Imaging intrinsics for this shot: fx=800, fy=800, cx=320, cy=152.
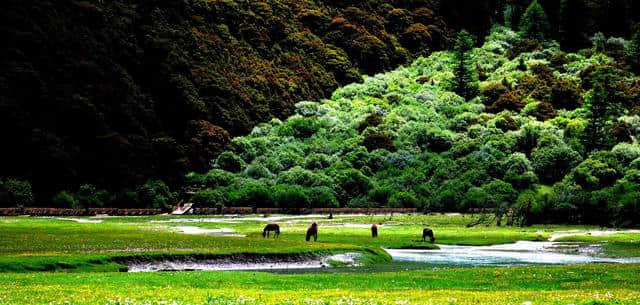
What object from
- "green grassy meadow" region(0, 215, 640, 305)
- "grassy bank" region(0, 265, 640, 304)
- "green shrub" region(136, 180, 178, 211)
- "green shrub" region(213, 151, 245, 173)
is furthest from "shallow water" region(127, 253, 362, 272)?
"green shrub" region(213, 151, 245, 173)

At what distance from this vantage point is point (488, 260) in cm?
5619

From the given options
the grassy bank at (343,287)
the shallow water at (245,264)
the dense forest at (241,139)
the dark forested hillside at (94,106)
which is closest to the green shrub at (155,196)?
the dense forest at (241,139)

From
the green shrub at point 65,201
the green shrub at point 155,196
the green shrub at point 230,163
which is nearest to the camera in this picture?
the green shrub at point 65,201

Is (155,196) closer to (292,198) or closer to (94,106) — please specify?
(292,198)

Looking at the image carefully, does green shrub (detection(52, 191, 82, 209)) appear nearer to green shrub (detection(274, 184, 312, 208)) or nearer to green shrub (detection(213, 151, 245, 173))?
green shrub (detection(274, 184, 312, 208))

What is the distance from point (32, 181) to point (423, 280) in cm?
11174

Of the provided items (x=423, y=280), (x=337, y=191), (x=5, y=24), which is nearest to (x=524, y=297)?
(x=423, y=280)

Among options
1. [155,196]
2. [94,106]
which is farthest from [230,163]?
[155,196]

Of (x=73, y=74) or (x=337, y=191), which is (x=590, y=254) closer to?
(x=337, y=191)

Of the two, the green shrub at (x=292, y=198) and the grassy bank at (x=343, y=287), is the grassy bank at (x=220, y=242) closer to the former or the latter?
the grassy bank at (x=343, y=287)

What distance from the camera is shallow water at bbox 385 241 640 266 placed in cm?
5447

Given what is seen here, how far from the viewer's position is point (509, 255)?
60.5 m

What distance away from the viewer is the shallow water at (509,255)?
54469mm

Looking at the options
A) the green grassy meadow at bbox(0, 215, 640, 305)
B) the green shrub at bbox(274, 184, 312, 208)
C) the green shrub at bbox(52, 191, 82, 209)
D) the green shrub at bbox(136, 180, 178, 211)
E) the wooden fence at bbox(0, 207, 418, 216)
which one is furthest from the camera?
the green shrub at bbox(136, 180, 178, 211)
